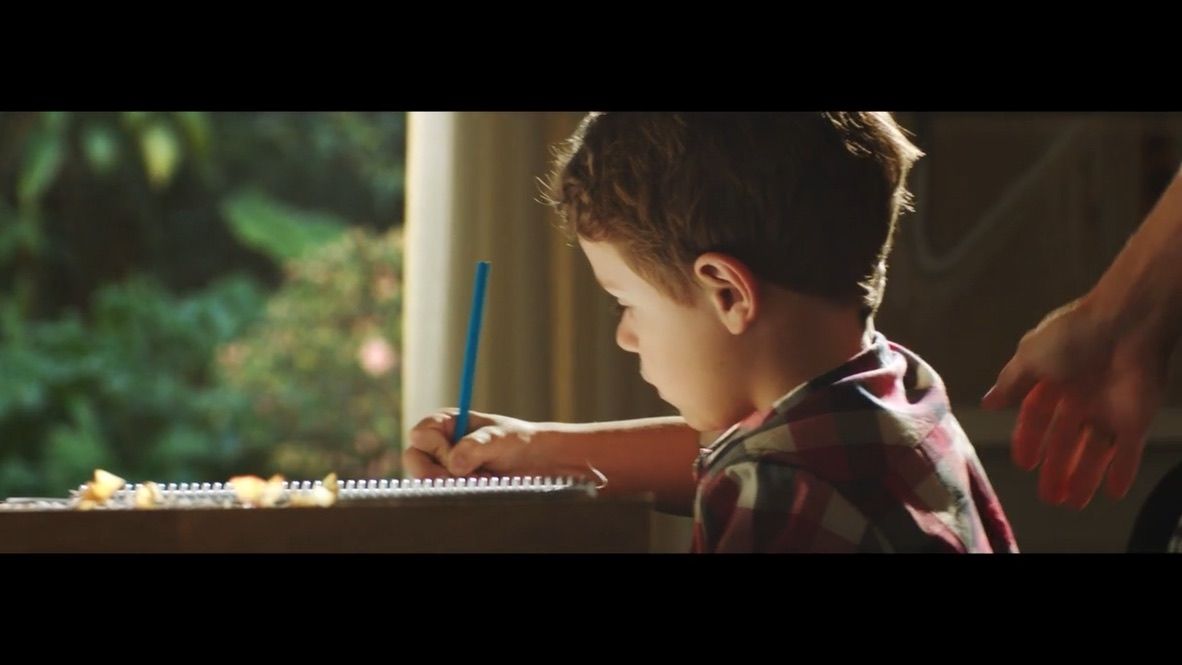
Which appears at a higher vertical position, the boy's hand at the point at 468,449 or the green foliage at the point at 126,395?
the boy's hand at the point at 468,449

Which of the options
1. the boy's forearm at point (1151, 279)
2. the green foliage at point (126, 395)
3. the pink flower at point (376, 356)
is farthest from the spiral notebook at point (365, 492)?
the green foliage at point (126, 395)

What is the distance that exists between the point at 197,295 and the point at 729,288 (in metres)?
2.84

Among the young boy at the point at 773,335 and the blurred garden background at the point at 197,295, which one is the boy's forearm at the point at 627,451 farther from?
the blurred garden background at the point at 197,295

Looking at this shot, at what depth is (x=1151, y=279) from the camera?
83 centimetres

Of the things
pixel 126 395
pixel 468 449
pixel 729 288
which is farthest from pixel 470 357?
pixel 126 395

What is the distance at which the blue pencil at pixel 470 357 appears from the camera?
856mm

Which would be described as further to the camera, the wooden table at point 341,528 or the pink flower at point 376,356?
the pink flower at point 376,356

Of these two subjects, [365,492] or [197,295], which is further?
[197,295]

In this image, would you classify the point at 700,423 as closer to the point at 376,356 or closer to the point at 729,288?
the point at 729,288

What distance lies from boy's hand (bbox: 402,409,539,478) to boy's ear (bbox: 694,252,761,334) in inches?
6.6

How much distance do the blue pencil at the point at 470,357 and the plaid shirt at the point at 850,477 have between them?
0.16 metres
